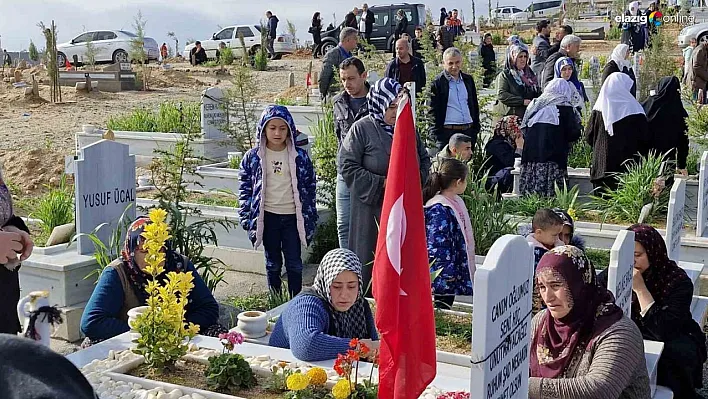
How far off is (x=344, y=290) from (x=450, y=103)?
525 centimetres

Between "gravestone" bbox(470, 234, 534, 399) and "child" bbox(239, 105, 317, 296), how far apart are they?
334 centimetres

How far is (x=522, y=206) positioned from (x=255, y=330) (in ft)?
13.4

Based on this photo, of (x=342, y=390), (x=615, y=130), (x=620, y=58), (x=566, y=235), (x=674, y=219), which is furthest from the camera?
(x=620, y=58)

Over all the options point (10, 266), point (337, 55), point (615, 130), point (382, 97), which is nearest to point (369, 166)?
point (382, 97)

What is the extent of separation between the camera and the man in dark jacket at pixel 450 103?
9594 millimetres

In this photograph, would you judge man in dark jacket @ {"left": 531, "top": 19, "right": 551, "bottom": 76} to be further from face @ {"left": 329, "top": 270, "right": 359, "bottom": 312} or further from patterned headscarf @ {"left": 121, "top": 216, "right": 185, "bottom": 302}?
face @ {"left": 329, "top": 270, "right": 359, "bottom": 312}

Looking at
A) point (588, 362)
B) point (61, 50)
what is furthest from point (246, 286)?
point (61, 50)

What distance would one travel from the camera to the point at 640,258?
5352 millimetres

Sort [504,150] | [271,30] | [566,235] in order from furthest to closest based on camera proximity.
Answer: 1. [271,30]
2. [504,150]
3. [566,235]

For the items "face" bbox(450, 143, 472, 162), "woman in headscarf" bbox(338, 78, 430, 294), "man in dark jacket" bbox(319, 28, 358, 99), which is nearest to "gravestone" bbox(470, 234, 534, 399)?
"woman in headscarf" bbox(338, 78, 430, 294)

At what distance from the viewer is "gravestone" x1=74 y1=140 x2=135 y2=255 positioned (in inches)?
267

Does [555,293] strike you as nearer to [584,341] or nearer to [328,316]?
[584,341]

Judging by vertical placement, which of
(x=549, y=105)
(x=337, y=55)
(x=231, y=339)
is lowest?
(x=231, y=339)

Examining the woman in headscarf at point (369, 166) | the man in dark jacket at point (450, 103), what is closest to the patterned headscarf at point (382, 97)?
the woman in headscarf at point (369, 166)
